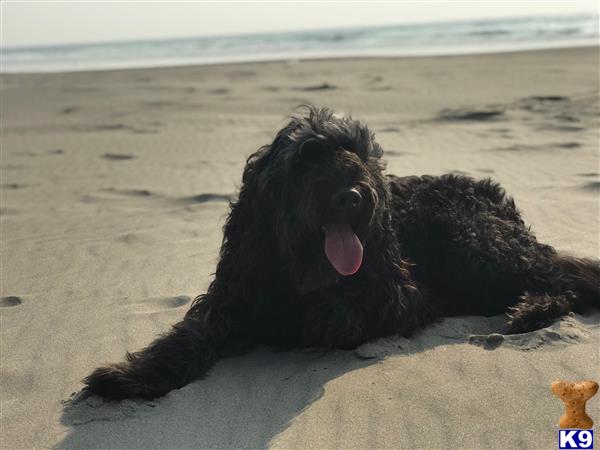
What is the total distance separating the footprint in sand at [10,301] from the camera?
575 centimetres

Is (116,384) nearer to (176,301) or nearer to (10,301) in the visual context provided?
(176,301)

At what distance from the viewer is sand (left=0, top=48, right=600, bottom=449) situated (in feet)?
12.8

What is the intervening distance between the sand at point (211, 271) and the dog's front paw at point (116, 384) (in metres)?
0.06

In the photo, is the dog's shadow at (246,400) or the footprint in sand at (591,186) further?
the footprint in sand at (591,186)

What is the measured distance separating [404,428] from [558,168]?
6.17 metres

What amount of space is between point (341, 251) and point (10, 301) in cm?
270

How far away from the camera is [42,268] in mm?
6531

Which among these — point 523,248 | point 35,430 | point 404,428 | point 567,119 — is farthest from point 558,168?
point 35,430

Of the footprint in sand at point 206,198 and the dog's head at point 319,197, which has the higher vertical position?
the dog's head at point 319,197

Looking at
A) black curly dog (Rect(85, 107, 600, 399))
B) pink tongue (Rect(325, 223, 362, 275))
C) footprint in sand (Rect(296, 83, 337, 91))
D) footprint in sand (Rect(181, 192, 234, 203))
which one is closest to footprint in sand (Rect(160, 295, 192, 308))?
black curly dog (Rect(85, 107, 600, 399))

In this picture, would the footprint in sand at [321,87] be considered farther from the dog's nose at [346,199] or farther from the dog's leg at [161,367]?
the dog's nose at [346,199]

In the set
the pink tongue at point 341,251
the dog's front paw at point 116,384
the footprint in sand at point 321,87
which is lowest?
the footprint in sand at point 321,87

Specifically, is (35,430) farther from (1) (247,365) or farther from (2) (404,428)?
(2) (404,428)

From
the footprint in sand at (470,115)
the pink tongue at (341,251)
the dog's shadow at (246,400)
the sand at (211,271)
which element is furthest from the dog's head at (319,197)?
the footprint in sand at (470,115)
